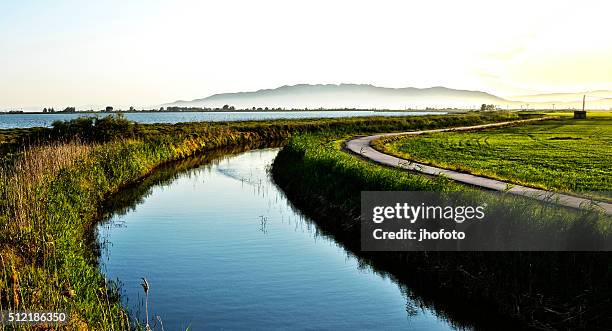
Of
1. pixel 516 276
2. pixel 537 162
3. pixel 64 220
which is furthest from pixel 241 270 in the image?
pixel 537 162

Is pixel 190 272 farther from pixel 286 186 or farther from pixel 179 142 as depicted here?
pixel 179 142

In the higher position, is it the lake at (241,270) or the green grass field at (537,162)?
the green grass field at (537,162)

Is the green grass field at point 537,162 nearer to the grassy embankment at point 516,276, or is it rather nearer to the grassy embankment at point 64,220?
the grassy embankment at point 516,276

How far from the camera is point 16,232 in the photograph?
14.5 meters

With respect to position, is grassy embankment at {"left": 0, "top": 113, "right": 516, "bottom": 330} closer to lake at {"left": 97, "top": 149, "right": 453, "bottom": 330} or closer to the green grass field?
lake at {"left": 97, "top": 149, "right": 453, "bottom": 330}

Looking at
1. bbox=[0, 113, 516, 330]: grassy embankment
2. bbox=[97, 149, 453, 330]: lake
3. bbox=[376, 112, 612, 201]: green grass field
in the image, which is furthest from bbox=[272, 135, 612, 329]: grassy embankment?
bbox=[0, 113, 516, 330]: grassy embankment

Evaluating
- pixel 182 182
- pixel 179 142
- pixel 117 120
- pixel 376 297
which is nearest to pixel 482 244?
pixel 376 297

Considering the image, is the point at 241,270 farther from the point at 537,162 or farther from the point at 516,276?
the point at 537,162

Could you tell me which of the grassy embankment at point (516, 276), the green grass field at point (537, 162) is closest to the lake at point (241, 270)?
the grassy embankment at point (516, 276)

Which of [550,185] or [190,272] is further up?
[550,185]

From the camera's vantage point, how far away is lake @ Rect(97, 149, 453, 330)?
1453 cm

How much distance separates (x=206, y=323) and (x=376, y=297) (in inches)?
195

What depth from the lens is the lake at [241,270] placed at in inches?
572

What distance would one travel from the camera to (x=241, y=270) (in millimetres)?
18219
